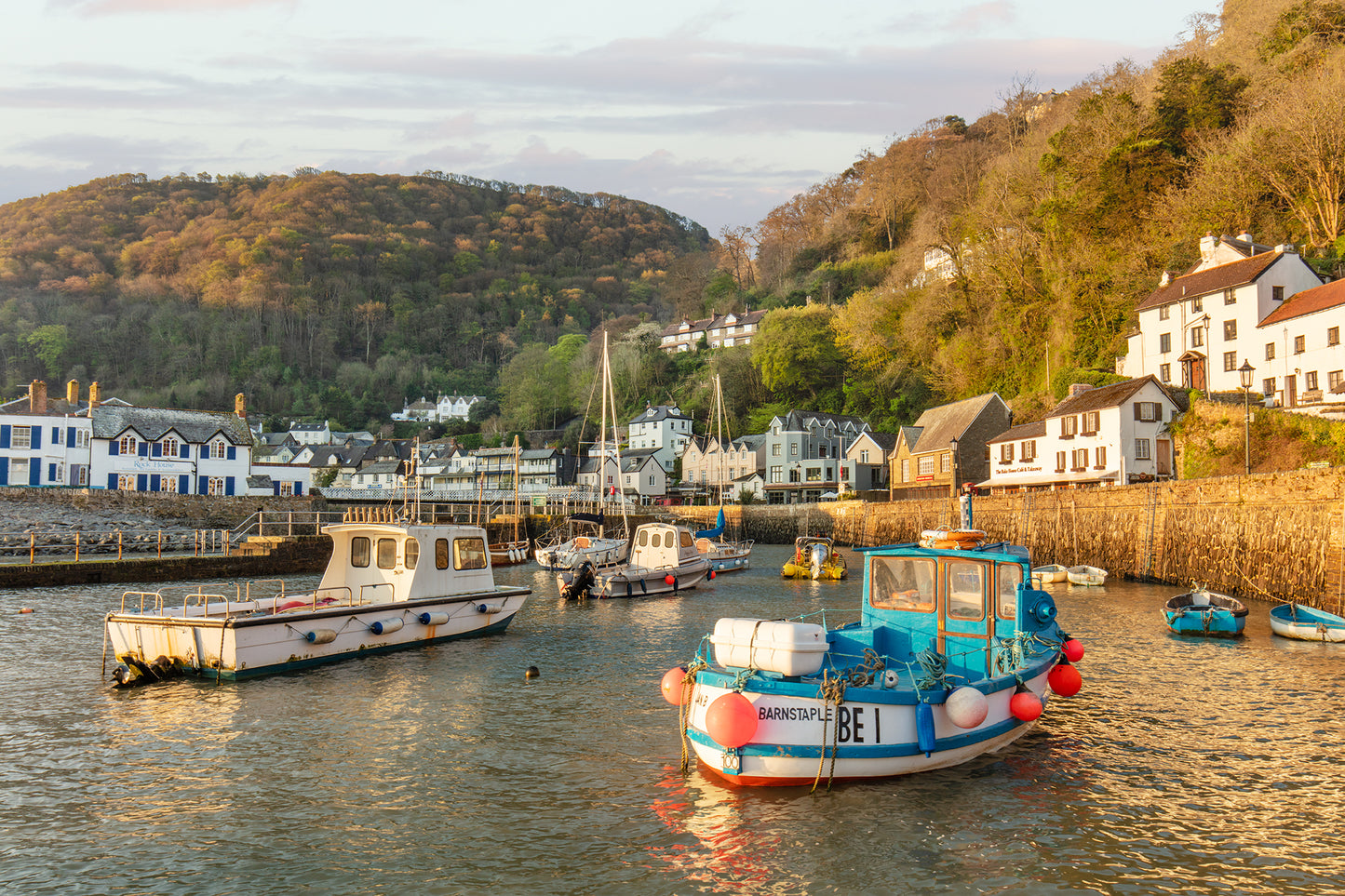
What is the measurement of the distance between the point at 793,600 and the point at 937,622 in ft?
71.0

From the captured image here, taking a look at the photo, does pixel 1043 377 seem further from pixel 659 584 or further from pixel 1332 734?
pixel 1332 734

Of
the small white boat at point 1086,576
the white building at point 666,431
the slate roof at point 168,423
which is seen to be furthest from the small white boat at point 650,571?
the white building at point 666,431

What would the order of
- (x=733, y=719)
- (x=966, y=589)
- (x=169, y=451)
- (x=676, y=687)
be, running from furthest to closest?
(x=169, y=451), (x=966, y=589), (x=676, y=687), (x=733, y=719)

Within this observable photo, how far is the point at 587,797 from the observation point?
11.2 meters

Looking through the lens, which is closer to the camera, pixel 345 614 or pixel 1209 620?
pixel 345 614

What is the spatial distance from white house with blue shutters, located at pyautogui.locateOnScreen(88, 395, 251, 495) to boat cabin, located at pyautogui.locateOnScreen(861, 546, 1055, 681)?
218 feet

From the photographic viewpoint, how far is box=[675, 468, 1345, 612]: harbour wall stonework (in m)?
26.1

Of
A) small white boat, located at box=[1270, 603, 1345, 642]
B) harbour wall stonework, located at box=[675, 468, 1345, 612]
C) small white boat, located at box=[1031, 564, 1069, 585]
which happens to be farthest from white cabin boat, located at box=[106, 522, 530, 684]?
harbour wall stonework, located at box=[675, 468, 1345, 612]

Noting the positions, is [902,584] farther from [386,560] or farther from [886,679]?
[386,560]

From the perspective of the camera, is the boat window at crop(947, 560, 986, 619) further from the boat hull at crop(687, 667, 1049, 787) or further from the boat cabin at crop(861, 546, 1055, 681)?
the boat hull at crop(687, 667, 1049, 787)

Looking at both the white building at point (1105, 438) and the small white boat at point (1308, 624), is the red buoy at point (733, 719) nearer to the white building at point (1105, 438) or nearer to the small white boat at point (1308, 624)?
the small white boat at point (1308, 624)

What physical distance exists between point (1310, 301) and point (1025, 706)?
4006 cm

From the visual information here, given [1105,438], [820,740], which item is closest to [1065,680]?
[820,740]

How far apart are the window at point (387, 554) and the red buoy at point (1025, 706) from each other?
1575cm
